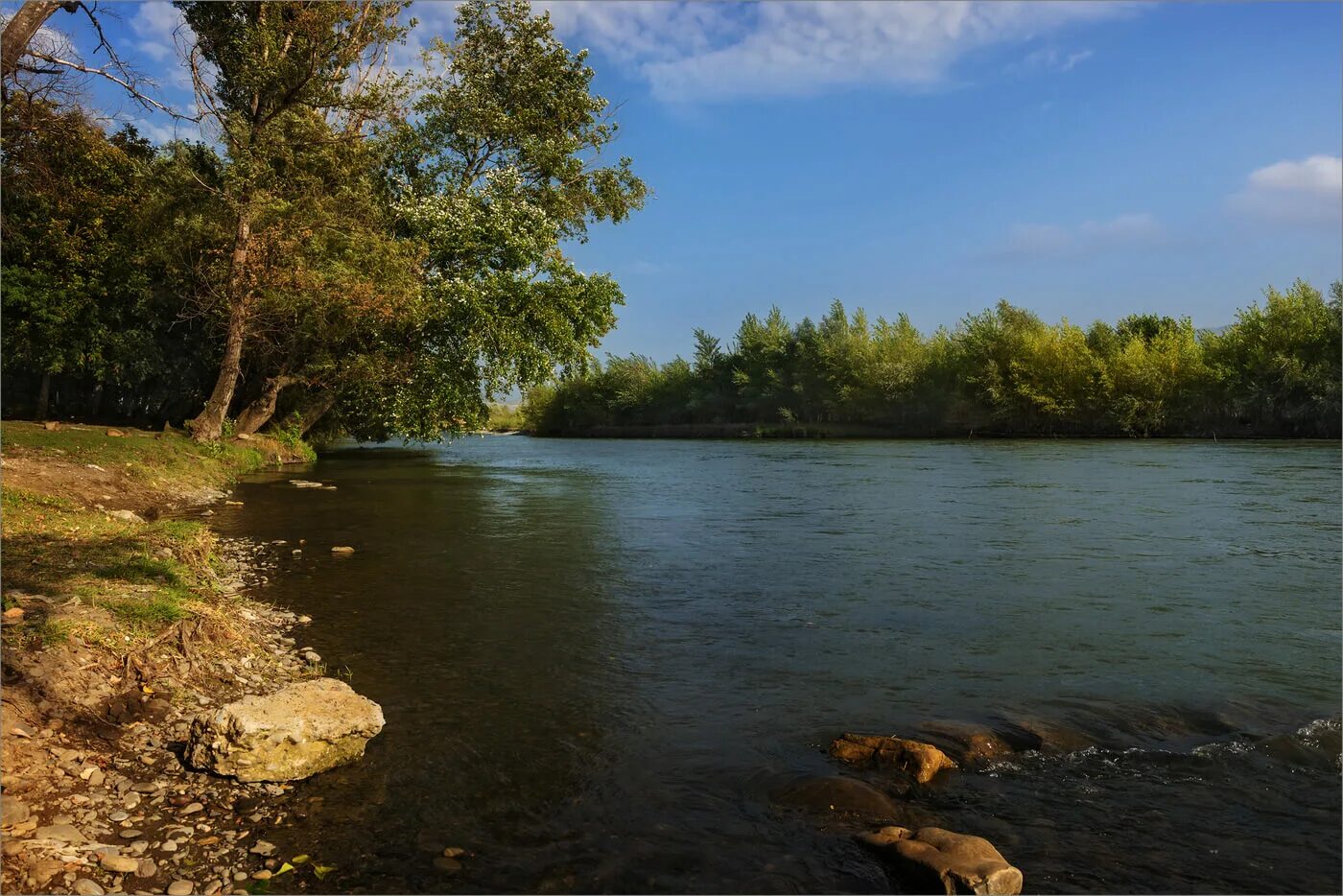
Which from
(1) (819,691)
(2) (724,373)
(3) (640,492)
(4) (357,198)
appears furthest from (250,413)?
(2) (724,373)

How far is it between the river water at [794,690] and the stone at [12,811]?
4.82 ft

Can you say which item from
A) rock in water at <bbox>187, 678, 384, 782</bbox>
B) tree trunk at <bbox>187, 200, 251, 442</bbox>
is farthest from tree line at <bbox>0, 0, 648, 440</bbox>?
rock in water at <bbox>187, 678, 384, 782</bbox>

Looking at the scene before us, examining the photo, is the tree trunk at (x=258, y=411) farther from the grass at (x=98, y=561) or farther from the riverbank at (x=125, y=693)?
the riverbank at (x=125, y=693)

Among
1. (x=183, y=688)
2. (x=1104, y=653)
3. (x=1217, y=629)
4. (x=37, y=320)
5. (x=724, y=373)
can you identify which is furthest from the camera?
(x=724, y=373)

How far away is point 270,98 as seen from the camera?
86.8ft

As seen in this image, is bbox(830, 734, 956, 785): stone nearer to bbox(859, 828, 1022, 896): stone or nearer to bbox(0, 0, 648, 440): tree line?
bbox(859, 828, 1022, 896): stone

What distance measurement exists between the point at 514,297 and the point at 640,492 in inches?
346

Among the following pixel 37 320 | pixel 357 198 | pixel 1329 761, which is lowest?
pixel 1329 761

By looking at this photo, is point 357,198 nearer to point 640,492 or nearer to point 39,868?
point 640,492

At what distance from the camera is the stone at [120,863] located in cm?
467

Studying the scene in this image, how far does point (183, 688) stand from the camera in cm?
729

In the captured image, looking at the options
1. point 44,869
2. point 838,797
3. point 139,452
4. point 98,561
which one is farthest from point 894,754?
point 139,452

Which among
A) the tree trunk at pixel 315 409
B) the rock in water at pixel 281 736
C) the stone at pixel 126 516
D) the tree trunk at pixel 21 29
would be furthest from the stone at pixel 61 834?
the tree trunk at pixel 315 409

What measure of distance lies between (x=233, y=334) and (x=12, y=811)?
83.2 feet
